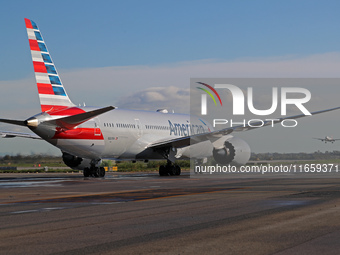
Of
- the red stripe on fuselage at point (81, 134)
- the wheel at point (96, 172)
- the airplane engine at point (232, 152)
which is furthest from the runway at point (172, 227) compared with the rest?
the airplane engine at point (232, 152)

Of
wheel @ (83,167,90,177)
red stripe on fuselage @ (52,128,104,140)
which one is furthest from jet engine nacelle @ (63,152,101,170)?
red stripe on fuselage @ (52,128,104,140)

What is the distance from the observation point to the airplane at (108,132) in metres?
30.9

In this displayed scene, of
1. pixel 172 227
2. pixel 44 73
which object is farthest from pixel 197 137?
pixel 172 227

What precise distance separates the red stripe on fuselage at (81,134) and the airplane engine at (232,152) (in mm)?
14483

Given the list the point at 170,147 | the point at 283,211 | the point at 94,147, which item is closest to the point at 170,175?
the point at 170,147

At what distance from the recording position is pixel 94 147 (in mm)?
33750

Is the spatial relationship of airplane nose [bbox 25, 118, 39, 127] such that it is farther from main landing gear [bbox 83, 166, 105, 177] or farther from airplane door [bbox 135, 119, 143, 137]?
airplane door [bbox 135, 119, 143, 137]

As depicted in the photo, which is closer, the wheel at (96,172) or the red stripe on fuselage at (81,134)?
the red stripe on fuselage at (81,134)

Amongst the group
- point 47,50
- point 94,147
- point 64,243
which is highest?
point 47,50

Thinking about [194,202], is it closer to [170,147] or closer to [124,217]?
[124,217]

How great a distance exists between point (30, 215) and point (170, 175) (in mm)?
27568

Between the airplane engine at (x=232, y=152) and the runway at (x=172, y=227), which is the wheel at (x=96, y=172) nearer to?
the airplane engine at (x=232, y=152)

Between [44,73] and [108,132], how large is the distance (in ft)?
19.5

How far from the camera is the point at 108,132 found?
34.8 metres
